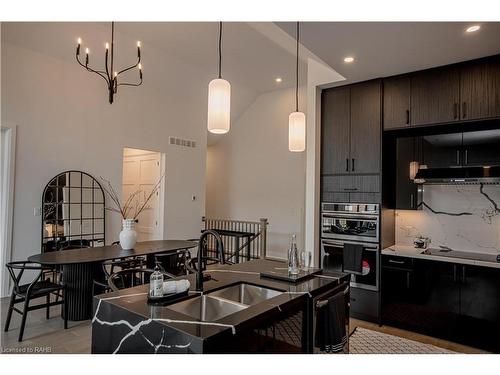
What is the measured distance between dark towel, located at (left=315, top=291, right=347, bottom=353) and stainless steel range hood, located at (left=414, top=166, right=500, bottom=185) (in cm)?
212

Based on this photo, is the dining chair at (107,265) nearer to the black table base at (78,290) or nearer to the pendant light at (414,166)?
the black table base at (78,290)

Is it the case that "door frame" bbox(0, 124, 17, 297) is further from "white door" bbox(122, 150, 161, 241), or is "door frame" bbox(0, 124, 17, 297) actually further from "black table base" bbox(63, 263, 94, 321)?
"white door" bbox(122, 150, 161, 241)

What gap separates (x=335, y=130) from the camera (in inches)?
157

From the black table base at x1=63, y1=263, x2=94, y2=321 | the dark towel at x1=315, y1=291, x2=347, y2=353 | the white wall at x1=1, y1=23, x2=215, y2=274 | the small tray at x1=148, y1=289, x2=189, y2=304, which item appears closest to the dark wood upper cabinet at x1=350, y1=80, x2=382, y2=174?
the dark towel at x1=315, y1=291, x2=347, y2=353

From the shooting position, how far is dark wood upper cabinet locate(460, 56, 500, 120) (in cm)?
298

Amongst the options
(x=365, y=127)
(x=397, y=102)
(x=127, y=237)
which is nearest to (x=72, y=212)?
(x=127, y=237)

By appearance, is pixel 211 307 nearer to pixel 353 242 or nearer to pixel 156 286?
pixel 156 286

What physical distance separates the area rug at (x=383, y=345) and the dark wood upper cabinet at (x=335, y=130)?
5.90 ft

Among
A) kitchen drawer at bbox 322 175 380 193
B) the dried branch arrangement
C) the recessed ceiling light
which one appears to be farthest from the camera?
the dried branch arrangement
